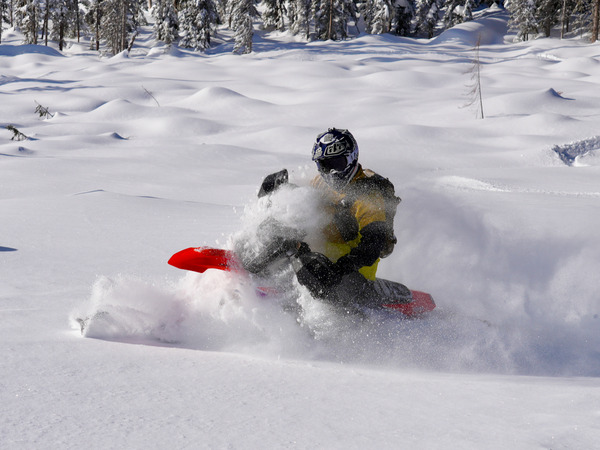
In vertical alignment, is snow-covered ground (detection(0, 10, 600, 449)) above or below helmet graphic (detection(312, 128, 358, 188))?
below

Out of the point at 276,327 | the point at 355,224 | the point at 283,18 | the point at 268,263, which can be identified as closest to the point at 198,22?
the point at 283,18

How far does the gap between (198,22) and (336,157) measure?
49.3 meters

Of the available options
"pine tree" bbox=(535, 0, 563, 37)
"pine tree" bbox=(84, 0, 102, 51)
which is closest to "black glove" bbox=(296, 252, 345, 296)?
"pine tree" bbox=(535, 0, 563, 37)

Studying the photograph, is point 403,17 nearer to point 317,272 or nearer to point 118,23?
point 118,23

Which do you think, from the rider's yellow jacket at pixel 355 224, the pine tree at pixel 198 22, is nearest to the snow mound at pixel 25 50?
the pine tree at pixel 198 22

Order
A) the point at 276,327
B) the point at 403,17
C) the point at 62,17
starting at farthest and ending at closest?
the point at 403,17, the point at 62,17, the point at 276,327

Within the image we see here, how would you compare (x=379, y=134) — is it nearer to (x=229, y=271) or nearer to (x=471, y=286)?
(x=471, y=286)

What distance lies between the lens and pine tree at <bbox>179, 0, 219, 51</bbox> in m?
49.9

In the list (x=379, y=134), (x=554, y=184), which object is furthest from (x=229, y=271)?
(x=379, y=134)

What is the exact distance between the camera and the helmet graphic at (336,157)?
14.9ft

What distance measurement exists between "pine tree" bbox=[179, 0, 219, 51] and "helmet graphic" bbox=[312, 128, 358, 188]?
48538 millimetres

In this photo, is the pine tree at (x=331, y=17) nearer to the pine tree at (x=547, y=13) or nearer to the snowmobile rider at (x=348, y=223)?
the pine tree at (x=547, y=13)

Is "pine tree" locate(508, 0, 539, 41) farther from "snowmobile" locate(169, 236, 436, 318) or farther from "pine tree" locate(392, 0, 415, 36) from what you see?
"snowmobile" locate(169, 236, 436, 318)

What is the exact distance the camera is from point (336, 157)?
453cm
